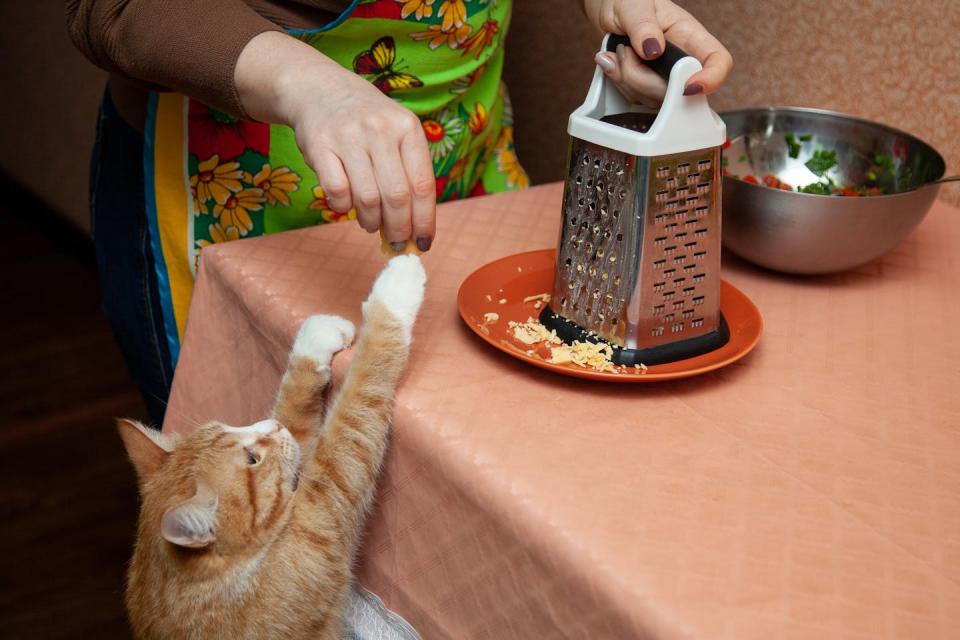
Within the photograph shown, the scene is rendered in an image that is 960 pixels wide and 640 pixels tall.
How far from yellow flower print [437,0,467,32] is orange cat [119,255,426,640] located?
0.43m

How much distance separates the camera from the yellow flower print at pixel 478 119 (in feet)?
4.28

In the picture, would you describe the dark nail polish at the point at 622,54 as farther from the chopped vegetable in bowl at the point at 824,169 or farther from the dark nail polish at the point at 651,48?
the chopped vegetable in bowl at the point at 824,169

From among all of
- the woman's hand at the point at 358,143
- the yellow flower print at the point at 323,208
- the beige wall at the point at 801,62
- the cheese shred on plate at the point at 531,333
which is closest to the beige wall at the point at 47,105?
the beige wall at the point at 801,62

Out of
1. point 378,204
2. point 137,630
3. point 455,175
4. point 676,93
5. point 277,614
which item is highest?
point 676,93

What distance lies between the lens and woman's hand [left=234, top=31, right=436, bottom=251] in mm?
789

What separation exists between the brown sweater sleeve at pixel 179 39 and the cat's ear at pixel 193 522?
0.42 meters

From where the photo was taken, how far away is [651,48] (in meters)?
0.88

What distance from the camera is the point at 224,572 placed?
2.82ft

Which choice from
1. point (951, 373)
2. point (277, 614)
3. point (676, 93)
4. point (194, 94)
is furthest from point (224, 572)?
point (951, 373)

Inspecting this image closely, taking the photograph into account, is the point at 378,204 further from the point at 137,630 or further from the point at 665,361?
the point at 137,630

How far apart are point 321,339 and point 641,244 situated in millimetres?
345

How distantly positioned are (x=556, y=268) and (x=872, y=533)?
1.34ft

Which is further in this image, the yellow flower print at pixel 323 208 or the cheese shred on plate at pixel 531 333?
the yellow flower print at pixel 323 208

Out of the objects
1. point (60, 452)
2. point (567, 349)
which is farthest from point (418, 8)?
point (60, 452)
